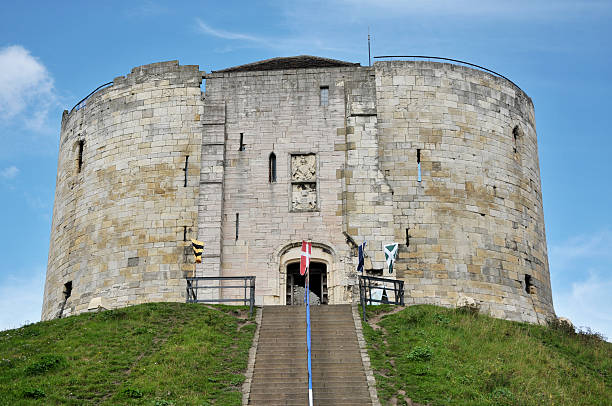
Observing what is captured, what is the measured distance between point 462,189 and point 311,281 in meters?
5.94

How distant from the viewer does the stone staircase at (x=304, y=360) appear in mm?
17156

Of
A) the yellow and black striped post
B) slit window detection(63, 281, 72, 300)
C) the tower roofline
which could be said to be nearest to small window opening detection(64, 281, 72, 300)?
slit window detection(63, 281, 72, 300)

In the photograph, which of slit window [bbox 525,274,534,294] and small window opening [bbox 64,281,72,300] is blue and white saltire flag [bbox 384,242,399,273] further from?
small window opening [bbox 64,281,72,300]

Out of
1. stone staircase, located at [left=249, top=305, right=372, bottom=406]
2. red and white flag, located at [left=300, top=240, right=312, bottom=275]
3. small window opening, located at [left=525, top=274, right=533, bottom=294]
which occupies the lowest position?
stone staircase, located at [left=249, top=305, right=372, bottom=406]

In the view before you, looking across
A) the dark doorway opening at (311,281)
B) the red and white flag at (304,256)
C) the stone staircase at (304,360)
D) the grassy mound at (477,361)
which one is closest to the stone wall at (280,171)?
the dark doorway opening at (311,281)

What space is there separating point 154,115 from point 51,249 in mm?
6831

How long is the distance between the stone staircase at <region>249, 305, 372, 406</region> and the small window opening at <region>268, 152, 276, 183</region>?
651 cm

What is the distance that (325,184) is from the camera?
1098 inches

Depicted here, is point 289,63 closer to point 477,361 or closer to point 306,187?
point 306,187

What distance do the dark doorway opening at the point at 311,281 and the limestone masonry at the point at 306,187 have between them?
0.05m

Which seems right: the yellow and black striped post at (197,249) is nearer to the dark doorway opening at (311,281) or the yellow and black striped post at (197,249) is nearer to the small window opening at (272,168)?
the dark doorway opening at (311,281)

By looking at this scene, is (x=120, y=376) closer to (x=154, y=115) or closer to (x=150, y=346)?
(x=150, y=346)

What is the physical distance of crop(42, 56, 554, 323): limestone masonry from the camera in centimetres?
2723

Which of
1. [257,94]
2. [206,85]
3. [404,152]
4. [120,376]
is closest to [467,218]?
[404,152]
